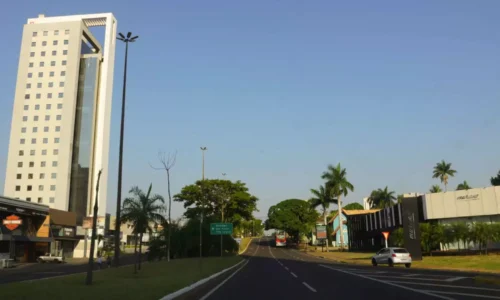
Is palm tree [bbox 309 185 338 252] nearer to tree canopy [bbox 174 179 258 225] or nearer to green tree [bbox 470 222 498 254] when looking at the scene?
tree canopy [bbox 174 179 258 225]

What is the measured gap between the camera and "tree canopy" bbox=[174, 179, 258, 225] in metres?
76.6

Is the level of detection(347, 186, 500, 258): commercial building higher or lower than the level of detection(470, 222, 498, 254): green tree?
higher

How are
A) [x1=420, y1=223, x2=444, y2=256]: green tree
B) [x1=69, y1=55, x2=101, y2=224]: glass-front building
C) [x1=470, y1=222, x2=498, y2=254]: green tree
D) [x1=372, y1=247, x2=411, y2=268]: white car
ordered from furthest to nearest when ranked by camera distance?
[x1=69, y1=55, x2=101, y2=224]: glass-front building, [x1=420, y1=223, x2=444, y2=256]: green tree, [x1=470, y1=222, x2=498, y2=254]: green tree, [x1=372, y1=247, x2=411, y2=268]: white car

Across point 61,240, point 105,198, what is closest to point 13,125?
point 105,198

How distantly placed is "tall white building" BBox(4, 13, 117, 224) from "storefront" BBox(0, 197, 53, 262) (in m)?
33.5

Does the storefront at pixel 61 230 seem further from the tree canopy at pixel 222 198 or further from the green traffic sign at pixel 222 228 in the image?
the green traffic sign at pixel 222 228

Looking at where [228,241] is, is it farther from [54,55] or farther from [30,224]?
[54,55]

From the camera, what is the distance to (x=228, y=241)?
5709 cm

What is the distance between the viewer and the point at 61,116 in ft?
320

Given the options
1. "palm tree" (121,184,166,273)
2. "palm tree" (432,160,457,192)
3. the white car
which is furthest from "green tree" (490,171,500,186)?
"palm tree" (121,184,166,273)

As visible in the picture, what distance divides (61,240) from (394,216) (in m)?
53.1

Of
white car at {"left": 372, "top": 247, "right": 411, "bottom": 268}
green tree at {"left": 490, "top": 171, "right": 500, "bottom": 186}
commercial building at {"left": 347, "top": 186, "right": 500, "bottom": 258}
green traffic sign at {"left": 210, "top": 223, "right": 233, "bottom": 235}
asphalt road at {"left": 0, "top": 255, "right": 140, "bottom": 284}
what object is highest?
green tree at {"left": 490, "top": 171, "right": 500, "bottom": 186}

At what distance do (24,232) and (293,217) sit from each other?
59.5 m

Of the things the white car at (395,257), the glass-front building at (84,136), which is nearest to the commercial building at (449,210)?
the white car at (395,257)
